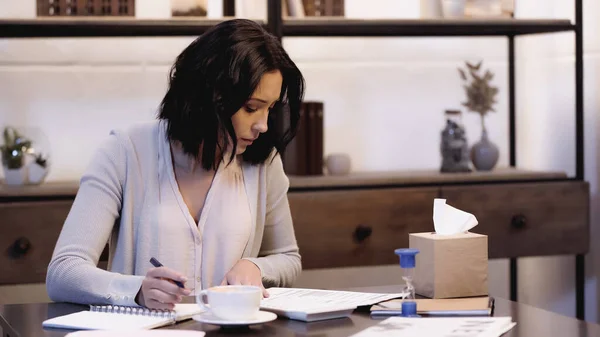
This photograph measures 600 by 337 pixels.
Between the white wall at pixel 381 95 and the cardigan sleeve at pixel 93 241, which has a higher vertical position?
the white wall at pixel 381 95

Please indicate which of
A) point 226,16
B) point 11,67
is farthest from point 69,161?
point 226,16

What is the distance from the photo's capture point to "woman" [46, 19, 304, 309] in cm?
186

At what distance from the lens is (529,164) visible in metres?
3.68

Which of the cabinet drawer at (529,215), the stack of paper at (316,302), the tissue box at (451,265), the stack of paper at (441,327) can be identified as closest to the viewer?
the stack of paper at (441,327)

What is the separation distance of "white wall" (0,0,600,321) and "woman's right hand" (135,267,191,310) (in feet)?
5.92

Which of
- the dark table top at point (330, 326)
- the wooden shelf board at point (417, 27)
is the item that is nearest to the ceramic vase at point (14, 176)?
the wooden shelf board at point (417, 27)

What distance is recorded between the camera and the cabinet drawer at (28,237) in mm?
2695

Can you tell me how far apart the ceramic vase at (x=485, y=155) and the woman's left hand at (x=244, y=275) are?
1.61 m

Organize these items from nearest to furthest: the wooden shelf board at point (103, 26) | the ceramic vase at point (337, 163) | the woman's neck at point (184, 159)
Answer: the woman's neck at point (184, 159), the wooden shelf board at point (103, 26), the ceramic vase at point (337, 163)

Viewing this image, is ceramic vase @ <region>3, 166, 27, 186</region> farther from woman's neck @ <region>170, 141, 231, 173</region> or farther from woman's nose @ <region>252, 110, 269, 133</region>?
woman's nose @ <region>252, 110, 269, 133</region>

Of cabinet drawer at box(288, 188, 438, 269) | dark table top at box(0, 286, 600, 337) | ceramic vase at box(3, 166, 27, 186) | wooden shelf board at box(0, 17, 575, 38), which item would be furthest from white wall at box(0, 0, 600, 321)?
dark table top at box(0, 286, 600, 337)

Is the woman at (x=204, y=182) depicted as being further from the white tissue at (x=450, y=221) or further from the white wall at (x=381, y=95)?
the white wall at (x=381, y=95)

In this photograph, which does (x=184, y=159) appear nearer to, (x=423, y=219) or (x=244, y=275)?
(x=244, y=275)

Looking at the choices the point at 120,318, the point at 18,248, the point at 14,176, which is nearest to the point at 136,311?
the point at 120,318
